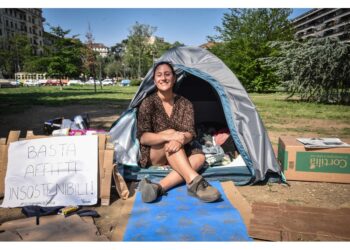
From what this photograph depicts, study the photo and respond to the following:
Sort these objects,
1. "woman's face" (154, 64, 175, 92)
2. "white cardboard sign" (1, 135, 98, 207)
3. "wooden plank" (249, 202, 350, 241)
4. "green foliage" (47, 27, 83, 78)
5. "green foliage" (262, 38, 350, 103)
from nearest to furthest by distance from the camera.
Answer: "wooden plank" (249, 202, 350, 241) < "white cardboard sign" (1, 135, 98, 207) < "woman's face" (154, 64, 175, 92) < "green foliage" (262, 38, 350, 103) < "green foliage" (47, 27, 83, 78)

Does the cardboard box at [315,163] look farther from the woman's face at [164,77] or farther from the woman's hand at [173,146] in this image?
the woman's face at [164,77]

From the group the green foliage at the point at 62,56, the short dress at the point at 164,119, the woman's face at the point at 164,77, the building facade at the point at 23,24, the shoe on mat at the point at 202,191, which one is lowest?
the shoe on mat at the point at 202,191

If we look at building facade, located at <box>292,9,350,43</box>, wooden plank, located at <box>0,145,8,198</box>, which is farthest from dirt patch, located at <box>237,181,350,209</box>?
building facade, located at <box>292,9,350,43</box>

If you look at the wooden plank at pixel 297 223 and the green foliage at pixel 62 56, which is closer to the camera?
the wooden plank at pixel 297 223

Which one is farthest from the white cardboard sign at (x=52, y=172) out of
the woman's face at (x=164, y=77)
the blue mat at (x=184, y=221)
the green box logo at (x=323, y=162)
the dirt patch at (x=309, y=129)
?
the dirt patch at (x=309, y=129)

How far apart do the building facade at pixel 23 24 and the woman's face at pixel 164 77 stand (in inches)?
2178

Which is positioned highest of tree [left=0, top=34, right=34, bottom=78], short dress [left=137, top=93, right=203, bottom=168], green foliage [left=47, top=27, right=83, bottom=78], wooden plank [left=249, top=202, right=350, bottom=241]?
tree [left=0, top=34, right=34, bottom=78]

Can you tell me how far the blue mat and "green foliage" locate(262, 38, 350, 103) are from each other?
1217cm

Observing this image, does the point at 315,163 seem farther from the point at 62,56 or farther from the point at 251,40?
the point at 62,56

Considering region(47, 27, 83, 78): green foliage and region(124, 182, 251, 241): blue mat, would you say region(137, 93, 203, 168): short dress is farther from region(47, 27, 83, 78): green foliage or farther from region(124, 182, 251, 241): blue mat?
region(47, 27, 83, 78): green foliage

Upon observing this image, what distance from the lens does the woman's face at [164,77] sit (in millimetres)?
3461

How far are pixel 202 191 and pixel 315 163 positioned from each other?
1.66 m

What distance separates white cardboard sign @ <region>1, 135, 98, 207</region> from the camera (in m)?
2.94

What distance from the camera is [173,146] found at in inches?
125
